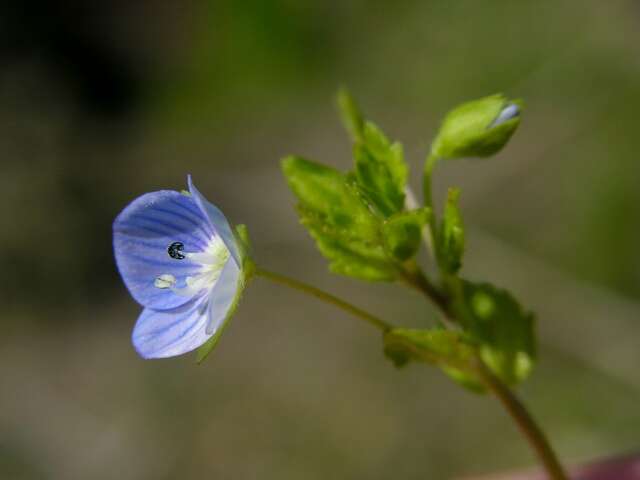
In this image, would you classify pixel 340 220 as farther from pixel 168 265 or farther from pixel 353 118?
pixel 168 265

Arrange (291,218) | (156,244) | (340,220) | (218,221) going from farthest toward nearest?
1. (291,218)
2. (156,244)
3. (340,220)
4. (218,221)

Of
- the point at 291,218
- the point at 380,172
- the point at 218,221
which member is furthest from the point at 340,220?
the point at 291,218

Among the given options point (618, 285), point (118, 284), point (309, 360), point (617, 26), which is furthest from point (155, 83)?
point (618, 285)

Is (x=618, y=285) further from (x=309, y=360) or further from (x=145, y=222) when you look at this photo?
(x=145, y=222)

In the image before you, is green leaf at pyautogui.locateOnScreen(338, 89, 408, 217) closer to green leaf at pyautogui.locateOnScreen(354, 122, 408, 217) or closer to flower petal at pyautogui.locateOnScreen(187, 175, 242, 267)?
green leaf at pyautogui.locateOnScreen(354, 122, 408, 217)

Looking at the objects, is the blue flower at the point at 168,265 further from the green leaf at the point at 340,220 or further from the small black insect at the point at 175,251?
the green leaf at the point at 340,220

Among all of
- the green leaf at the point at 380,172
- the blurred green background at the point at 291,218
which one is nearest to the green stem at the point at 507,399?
the green leaf at the point at 380,172

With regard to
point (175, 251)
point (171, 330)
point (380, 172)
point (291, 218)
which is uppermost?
point (291, 218)
